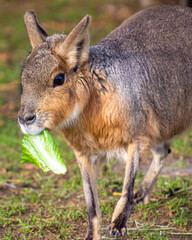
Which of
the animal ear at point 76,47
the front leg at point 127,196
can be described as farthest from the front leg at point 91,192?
the animal ear at point 76,47

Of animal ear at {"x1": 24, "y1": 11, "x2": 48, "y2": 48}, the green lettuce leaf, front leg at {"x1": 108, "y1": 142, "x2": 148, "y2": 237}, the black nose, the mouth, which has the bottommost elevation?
front leg at {"x1": 108, "y1": 142, "x2": 148, "y2": 237}

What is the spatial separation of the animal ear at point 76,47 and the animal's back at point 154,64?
0.18 metres

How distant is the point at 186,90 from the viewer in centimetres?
460

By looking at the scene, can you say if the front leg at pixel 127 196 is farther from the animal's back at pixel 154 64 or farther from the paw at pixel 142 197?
the paw at pixel 142 197

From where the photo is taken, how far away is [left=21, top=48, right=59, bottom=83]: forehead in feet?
11.9

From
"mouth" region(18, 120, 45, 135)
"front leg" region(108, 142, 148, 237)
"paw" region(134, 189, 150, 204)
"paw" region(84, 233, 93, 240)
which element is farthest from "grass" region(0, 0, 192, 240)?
"mouth" region(18, 120, 45, 135)

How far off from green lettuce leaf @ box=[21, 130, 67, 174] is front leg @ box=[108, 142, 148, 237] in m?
0.50

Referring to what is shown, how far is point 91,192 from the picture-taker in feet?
13.7

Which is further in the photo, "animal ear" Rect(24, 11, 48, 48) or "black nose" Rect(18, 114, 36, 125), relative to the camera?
"animal ear" Rect(24, 11, 48, 48)

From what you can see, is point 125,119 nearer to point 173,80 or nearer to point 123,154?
point 123,154

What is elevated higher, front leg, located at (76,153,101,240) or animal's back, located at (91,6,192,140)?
animal's back, located at (91,6,192,140)

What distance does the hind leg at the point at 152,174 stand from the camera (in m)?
4.89

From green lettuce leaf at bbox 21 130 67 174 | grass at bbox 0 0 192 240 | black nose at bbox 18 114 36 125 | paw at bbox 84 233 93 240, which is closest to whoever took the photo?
black nose at bbox 18 114 36 125

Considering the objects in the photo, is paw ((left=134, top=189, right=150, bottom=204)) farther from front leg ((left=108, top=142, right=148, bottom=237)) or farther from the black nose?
the black nose
